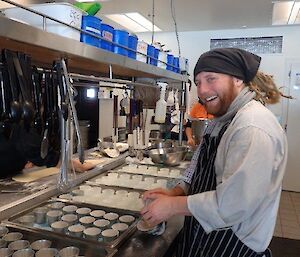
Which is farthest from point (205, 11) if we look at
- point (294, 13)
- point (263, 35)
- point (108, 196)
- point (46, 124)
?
point (46, 124)

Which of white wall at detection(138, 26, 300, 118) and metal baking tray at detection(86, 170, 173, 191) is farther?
white wall at detection(138, 26, 300, 118)

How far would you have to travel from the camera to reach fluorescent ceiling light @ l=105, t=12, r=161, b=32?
426 cm

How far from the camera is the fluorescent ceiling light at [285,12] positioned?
3.61m

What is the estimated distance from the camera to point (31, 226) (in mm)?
1180

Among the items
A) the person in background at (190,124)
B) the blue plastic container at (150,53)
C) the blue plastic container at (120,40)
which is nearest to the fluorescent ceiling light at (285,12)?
the person in background at (190,124)

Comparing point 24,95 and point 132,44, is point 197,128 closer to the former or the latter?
point 132,44

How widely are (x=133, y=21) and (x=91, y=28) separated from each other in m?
3.49

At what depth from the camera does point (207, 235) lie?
3.82 ft

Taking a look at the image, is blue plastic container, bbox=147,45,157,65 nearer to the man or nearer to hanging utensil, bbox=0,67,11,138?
the man

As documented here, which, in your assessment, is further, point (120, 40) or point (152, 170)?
point (152, 170)

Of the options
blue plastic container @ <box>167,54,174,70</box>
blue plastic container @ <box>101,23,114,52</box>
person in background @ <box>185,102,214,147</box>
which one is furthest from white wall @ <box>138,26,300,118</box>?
blue plastic container @ <box>101,23,114,52</box>

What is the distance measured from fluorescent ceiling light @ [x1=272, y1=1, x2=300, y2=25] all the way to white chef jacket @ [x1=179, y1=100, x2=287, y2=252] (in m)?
3.16

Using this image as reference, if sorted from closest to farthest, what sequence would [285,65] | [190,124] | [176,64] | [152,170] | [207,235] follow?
[207,235]
[152,170]
[176,64]
[190,124]
[285,65]

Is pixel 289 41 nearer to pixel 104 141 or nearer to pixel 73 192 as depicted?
pixel 104 141
